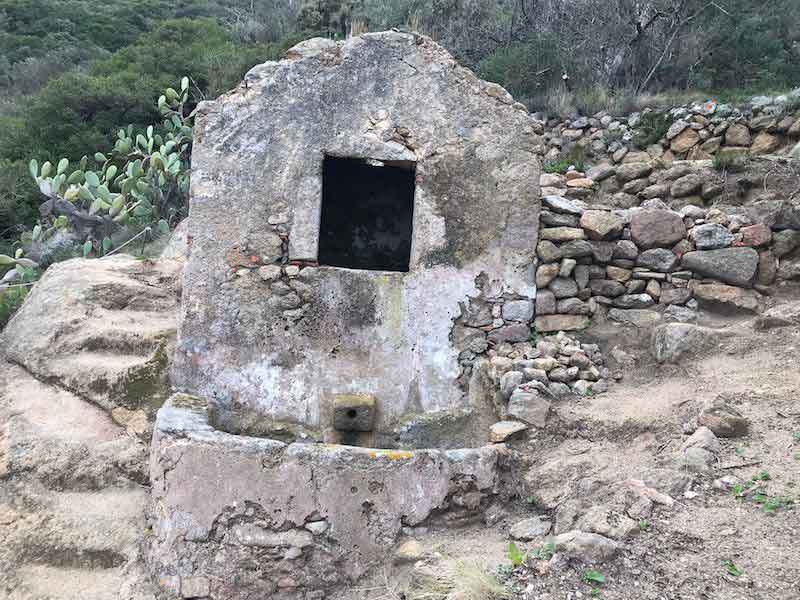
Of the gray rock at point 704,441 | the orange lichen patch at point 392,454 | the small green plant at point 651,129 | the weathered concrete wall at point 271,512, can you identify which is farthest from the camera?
the small green plant at point 651,129

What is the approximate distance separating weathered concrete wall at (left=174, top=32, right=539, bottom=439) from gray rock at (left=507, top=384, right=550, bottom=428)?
627 mm

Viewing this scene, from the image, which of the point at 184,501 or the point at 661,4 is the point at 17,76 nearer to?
the point at 661,4

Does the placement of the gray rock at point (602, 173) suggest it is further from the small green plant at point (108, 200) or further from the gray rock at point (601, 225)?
the small green plant at point (108, 200)

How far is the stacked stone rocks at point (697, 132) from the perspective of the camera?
838cm

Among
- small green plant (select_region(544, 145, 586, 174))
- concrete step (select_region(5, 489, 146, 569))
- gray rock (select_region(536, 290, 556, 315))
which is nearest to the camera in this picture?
concrete step (select_region(5, 489, 146, 569))

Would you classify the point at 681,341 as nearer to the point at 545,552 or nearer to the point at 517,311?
the point at 517,311

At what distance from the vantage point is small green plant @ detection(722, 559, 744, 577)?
2.58m

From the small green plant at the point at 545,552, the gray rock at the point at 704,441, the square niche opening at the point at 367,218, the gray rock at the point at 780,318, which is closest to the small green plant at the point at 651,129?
the square niche opening at the point at 367,218

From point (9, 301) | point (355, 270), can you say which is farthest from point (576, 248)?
point (9, 301)

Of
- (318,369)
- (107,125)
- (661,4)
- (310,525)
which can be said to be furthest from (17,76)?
(310,525)

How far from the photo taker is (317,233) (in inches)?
189

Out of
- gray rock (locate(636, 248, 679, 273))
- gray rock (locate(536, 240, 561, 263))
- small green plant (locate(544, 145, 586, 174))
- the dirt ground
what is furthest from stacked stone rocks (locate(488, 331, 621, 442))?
small green plant (locate(544, 145, 586, 174))

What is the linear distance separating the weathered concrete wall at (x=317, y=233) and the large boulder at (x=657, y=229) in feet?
2.48

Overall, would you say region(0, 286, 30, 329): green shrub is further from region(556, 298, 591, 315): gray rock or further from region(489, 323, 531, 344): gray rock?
region(556, 298, 591, 315): gray rock
